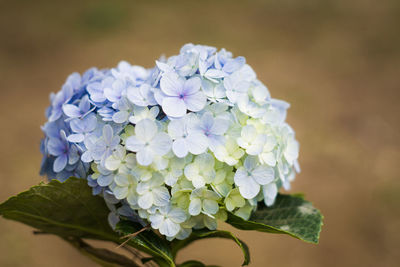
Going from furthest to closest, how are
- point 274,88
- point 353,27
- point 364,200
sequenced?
point 353,27 < point 274,88 < point 364,200

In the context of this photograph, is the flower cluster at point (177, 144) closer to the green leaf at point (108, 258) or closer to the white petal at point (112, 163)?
the white petal at point (112, 163)

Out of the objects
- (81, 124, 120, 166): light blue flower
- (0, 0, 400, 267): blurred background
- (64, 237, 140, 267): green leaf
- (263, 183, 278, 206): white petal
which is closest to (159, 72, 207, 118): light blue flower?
(81, 124, 120, 166): light blue flower

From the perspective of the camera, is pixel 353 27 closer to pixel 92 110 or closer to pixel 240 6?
pixel 240 6

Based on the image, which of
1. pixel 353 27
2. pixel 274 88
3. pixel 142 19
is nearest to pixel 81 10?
pixel 142 19

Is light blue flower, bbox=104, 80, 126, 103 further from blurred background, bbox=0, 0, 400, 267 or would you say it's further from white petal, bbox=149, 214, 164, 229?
blurred background, bbox=0, 0, 400, 267

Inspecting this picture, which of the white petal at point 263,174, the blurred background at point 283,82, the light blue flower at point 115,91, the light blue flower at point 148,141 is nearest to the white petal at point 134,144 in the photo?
the light blue flower at point 148,141

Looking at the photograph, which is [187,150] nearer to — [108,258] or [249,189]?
[249,189]
